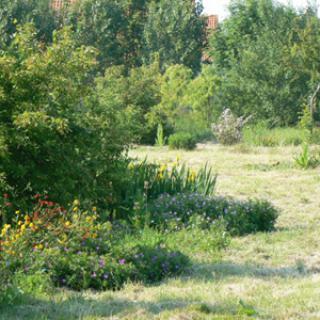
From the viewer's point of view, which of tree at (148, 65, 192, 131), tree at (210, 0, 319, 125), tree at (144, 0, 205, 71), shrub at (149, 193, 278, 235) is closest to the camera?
shrub at (149, 193, 278, 235)

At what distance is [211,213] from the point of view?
32.2 feet

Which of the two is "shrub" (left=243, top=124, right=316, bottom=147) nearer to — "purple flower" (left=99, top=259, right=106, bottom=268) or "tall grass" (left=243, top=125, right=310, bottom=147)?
"tall grass" (left=243, top=125, right=310, bottom=147)

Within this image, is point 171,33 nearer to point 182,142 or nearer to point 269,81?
point 269,81

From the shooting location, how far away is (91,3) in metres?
39.6

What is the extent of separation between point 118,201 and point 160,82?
65.2 feet

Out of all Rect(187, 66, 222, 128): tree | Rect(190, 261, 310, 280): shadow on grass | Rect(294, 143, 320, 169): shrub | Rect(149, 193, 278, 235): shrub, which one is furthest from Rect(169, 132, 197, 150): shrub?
Rect(190, 261, 310, 280): shadow on grass

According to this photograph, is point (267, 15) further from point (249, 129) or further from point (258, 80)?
point (249, 129)

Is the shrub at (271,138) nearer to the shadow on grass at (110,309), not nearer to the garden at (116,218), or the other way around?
the garden at (116,218)

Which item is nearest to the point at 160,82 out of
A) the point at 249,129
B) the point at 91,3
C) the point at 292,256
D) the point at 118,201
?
the point at 249,129

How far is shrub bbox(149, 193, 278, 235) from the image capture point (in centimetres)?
952

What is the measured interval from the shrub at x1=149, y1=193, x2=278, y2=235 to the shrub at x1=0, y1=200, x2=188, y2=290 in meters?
2.01

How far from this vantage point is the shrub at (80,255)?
6.70 metres

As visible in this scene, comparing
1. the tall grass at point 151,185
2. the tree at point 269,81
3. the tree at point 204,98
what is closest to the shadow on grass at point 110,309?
the tall grass at point 151,185

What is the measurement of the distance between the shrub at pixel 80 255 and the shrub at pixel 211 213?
Result: 2008mm
